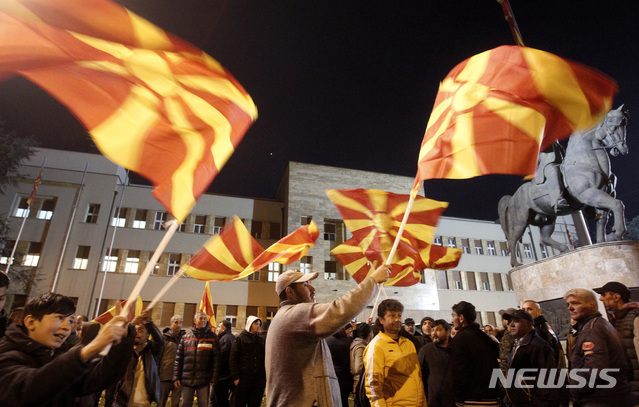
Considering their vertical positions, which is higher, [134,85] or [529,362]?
[134,85]

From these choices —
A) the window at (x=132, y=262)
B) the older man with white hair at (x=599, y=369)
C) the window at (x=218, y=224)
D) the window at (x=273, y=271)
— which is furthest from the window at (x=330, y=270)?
the older man with white hair at (x=599, y=369)

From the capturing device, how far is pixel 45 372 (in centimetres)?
187

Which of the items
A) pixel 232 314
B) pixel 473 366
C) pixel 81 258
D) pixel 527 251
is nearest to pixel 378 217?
pixel 473 366

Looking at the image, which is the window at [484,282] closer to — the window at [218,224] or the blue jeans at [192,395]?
the window at [218,224]

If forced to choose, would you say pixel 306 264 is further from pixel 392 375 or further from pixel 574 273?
pixel 392 375

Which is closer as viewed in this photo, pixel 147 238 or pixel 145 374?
pixel 145 374

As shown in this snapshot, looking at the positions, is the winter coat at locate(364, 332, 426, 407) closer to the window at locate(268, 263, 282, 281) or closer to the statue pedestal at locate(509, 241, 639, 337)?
the statue pedestal at locate(509, 241, 639, 337)

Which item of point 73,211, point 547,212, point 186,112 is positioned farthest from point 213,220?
point 186,112

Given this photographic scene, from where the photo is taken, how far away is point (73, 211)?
2819cm

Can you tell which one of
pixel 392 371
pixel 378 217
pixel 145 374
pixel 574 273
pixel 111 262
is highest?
pixel 111 262

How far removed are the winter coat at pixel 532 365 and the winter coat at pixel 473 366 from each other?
0.20m

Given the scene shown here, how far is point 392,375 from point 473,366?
0.93 meters

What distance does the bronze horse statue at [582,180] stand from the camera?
27.0 feet

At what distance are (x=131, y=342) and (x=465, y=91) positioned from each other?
386 cm
